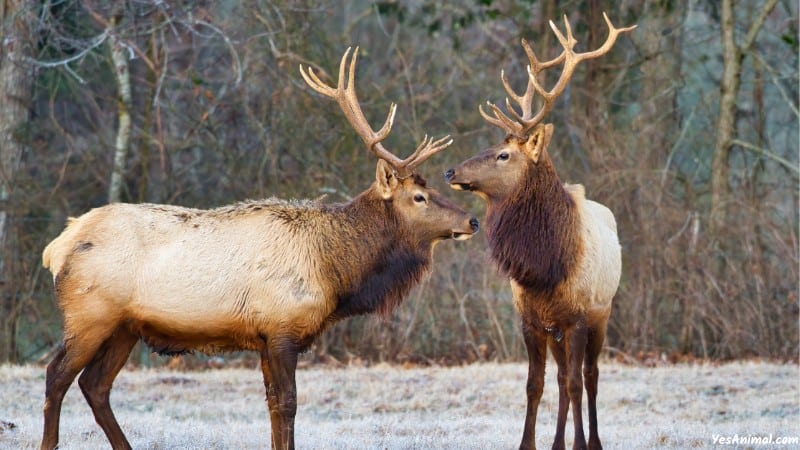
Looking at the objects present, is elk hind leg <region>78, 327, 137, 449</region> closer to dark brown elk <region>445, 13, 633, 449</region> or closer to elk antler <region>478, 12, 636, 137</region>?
dark brown elk <region>445, 13, 633, 449</region>

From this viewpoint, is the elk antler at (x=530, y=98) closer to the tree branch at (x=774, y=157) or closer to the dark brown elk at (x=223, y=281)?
the dark brown elk at (x=223, y=281)

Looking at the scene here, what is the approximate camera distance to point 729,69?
1531cm

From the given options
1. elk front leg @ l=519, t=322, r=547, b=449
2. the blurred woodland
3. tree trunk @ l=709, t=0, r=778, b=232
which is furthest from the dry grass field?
tree trunk @ l=709, t=0, r=778, b=232

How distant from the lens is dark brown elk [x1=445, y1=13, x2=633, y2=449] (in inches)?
312

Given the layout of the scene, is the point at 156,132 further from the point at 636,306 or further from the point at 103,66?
the point at 636,306

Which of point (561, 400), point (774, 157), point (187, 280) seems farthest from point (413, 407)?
point (774, 157)

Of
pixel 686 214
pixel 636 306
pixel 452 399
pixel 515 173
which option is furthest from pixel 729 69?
pixel 515 173

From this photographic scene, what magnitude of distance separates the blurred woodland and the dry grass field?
4.62 ft

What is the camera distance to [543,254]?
8.01m

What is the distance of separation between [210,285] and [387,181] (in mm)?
1405

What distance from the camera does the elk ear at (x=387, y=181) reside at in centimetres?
773

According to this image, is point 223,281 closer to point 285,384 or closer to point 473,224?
point 285,384

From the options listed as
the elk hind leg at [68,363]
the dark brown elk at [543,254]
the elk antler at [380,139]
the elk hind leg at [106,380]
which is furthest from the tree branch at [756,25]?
the elk hind leg at [68,363]

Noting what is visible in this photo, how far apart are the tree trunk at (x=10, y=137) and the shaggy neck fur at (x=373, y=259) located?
7.58 meters
